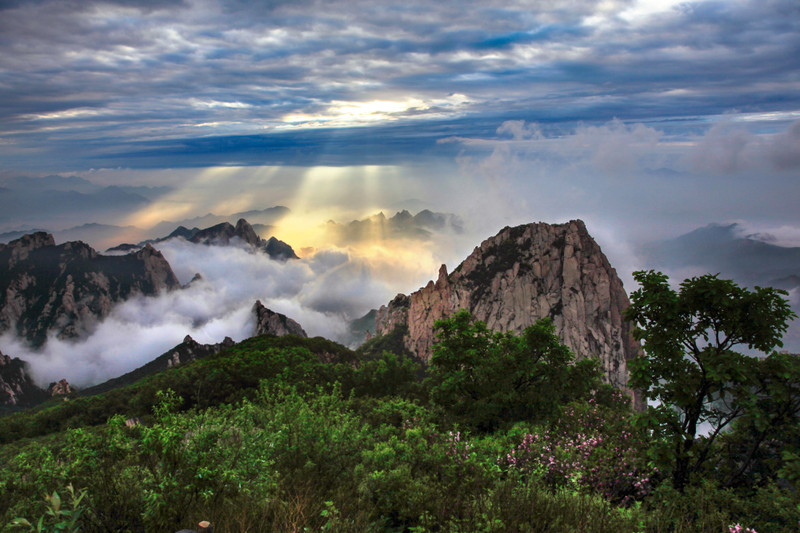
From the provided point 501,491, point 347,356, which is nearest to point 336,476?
point 501,491

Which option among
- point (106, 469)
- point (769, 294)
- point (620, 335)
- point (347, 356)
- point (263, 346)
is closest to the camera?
point (106, 469)

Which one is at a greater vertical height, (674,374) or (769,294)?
(769,294)

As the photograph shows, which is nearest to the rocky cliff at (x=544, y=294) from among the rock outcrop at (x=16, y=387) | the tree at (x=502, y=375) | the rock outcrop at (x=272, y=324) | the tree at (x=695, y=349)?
the rock outcrop at (x=272, y=324)

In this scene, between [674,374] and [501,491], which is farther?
[674,374]

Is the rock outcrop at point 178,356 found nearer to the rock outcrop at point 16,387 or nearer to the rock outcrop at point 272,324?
the rock outcrop at point 272,324

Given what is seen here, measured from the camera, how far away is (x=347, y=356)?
94062mm

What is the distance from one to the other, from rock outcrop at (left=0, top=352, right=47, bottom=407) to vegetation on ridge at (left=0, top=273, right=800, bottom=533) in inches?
8782

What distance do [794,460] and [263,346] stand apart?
78.3m

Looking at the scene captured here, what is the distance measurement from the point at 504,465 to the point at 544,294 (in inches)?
5393

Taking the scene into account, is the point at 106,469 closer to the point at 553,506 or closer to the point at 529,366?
the point at 553,506

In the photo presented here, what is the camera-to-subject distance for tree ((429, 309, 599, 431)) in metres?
24.7

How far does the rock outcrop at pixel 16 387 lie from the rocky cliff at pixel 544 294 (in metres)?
165

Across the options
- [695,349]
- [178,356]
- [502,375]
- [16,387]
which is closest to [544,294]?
[178,356]

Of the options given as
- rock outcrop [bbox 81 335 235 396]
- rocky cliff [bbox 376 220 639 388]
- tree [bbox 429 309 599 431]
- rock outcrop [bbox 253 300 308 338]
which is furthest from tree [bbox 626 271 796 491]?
rock outcrop [bbox 253 300 308 338]
